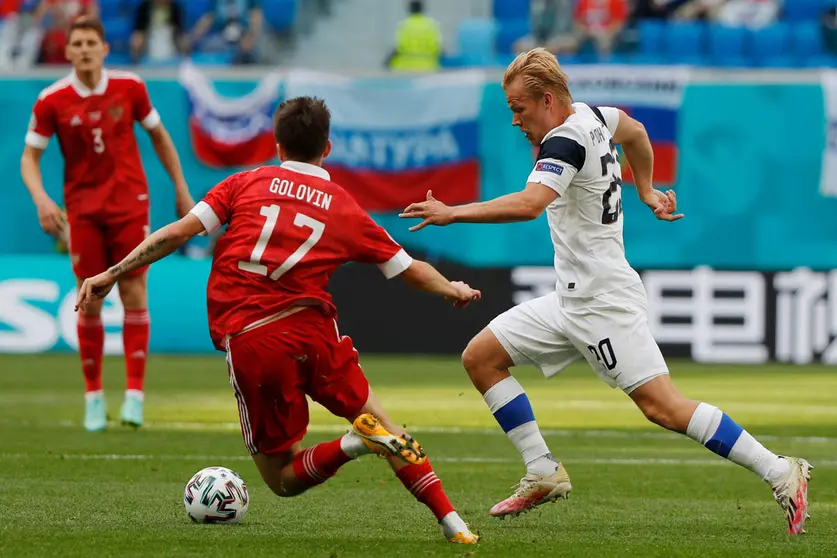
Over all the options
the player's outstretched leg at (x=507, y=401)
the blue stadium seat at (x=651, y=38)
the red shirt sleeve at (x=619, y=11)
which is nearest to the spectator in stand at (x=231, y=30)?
the red shirt sleeve at (x=619, y=11)

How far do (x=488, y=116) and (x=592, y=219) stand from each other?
1293 centimetres

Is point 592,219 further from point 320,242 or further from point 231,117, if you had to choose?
point 231,117

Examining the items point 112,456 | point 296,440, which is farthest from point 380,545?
point 112,456

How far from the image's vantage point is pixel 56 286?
55.5 ft

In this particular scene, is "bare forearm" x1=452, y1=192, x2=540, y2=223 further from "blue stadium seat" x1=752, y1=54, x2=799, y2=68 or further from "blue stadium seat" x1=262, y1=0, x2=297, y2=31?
"blue stadium seat" x1=262, y1=0, x2=297, y2=31

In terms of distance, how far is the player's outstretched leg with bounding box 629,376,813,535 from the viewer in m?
6.30

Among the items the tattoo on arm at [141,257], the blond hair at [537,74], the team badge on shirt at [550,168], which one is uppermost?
the blond hair at [537,74]

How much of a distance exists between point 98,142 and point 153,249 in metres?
4.31

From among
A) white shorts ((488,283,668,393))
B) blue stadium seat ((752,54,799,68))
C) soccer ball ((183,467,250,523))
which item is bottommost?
soccer ball ((183,467,250,523))

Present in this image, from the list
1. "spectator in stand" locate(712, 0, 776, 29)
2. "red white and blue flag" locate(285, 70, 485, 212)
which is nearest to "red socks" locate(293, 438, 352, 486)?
"red white and blue flag" locate(285, 70, 485, 212)

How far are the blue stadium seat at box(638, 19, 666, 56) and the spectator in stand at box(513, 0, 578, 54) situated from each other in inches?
35.5

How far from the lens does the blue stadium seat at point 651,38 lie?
2017cm

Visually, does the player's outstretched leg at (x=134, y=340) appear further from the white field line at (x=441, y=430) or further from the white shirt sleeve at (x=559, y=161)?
the white shirt sleeve at (x=559, y=161)

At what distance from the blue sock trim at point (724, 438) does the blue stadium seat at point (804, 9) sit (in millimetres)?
16204
